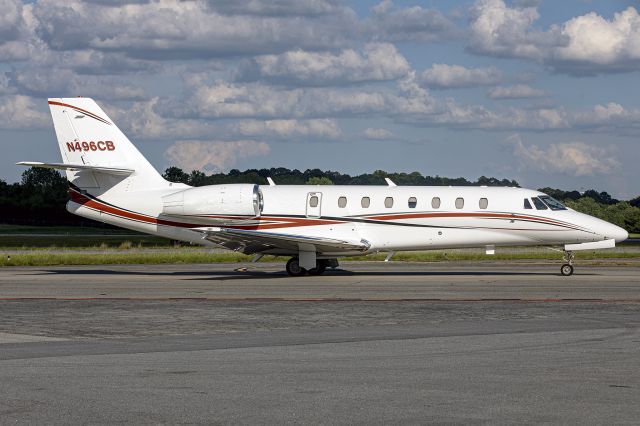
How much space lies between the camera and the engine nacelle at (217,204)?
108 feet

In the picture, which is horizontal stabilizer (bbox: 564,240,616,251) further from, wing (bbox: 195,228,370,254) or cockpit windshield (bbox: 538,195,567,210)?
wing (bbox: 195,228,370,254)

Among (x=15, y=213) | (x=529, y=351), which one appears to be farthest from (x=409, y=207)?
(x=15, y=213)

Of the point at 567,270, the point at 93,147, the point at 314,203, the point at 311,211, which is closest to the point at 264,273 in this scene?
the point at 311,211

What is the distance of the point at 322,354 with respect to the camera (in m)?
14.0

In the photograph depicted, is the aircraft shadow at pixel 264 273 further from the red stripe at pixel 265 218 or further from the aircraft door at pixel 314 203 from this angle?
the aircraft door at pixel 314 203

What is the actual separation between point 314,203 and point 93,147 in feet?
26.4

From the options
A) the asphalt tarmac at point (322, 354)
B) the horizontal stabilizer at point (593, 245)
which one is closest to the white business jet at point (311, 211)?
the horizontal stabilizer at point (593, 245)

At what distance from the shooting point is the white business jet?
32.6 meters

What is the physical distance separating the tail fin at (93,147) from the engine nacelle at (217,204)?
1586 mm

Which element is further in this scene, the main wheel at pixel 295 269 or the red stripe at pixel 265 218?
the main wheel at pixel 295 269

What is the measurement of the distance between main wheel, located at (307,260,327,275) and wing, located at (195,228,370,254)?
4.25ft

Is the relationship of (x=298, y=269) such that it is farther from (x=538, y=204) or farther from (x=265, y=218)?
(x=538, y=204)

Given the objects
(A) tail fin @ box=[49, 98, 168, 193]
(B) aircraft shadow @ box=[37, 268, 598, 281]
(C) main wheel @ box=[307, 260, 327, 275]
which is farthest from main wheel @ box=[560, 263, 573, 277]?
(A) tail fin @ box=[49, 98, 168, 193]

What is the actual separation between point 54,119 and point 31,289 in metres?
8.38
